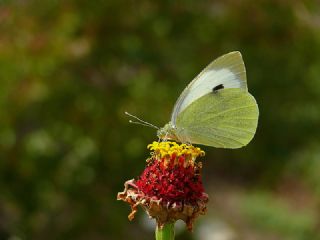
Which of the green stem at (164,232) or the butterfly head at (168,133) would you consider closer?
the green stem at (164,232)

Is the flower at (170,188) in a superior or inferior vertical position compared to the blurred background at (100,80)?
inferior

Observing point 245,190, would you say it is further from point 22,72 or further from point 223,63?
point 223,63

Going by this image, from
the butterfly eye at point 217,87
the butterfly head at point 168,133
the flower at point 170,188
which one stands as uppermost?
the butterfly eye at point 217,87

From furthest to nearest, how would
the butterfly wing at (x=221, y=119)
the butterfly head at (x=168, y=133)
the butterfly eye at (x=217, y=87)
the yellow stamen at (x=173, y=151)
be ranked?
the butterfly eye at (x=217, y=87)
the butterfly wing at (x=221, y=119)
the butterfly head at (x=168, y=133)
the yellow stamen at (x=173, y=151)

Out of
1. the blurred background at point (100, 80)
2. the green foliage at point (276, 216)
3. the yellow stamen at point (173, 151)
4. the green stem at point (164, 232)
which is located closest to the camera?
the green stem at point (164, 232)

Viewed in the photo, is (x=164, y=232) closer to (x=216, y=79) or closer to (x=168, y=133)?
(x=168, y=133)

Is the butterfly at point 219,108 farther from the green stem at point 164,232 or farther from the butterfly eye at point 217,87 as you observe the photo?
→ the green stem at point 164,232

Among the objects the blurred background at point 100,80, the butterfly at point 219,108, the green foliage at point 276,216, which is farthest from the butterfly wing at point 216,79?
the green foliage at point 276,216

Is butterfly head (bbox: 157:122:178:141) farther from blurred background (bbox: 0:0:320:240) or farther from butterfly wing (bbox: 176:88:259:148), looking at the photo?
blurred background (bbox: 0:0:320:240)
